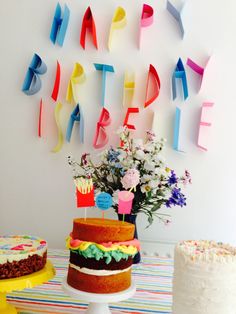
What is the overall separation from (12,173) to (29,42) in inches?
26.7

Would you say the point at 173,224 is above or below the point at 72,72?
below

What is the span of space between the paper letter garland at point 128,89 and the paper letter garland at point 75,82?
0.21 m

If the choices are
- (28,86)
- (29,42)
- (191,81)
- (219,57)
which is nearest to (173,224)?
(191,81)

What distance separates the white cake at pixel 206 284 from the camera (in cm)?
85

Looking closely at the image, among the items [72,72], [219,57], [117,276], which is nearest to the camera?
[117,276]

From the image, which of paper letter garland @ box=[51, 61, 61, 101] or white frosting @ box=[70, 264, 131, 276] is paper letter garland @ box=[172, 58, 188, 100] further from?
white frosting @ box=[70, 264, 131, 276]

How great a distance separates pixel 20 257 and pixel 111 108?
3.30 ft

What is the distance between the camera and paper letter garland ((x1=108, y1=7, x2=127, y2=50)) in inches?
73.2

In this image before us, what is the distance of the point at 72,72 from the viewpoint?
1.93 meters

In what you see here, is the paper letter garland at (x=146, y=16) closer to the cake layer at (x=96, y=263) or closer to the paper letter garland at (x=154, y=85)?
the paper letter garland at (x=154, y=85)

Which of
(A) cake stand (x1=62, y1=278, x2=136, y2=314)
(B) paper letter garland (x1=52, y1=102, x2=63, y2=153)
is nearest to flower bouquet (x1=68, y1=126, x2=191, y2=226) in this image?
(B) paper letter garland (x1=52, y1=102, x2=63, y2=153)

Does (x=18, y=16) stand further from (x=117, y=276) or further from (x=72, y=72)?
(x=117, y=276)

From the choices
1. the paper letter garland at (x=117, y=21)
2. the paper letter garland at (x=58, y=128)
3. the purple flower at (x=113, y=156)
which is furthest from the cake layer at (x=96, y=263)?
the paper letter garland at (x=117, y=21)

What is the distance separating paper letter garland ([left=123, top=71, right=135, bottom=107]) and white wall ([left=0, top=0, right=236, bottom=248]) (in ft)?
0.11
